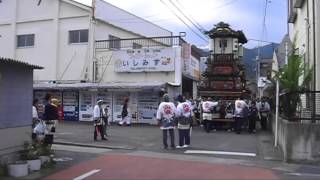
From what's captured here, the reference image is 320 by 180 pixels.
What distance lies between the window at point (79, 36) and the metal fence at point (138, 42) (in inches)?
40.7

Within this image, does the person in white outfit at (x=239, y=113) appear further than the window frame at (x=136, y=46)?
No

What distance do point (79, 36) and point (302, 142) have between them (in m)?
22.9

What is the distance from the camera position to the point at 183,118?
19141mm

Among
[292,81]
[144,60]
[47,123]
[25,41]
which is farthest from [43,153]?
[25,41]

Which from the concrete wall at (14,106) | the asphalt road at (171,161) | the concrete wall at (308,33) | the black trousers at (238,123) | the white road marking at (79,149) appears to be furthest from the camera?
the black trousers at (238,123)

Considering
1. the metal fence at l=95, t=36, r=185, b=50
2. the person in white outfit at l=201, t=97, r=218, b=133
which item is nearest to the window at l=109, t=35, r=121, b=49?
the metal fence at l=95, t=36, r=185, b=50

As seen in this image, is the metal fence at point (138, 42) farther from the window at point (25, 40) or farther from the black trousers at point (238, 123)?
the black trousers at point (238, 123)

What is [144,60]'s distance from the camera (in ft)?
111

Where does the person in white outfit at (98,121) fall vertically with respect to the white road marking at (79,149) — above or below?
above

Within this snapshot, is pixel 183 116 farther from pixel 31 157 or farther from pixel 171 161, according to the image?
pixel 31 157

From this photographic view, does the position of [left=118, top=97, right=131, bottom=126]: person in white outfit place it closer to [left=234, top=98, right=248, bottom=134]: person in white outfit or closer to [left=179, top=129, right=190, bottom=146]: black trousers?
[left=234, top=98, right=248, bottom=134]: person in white outfit

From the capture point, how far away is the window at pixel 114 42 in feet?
116

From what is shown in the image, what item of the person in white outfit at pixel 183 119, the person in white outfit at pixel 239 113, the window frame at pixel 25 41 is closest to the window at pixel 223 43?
the person in white outfit at pixel 239 113

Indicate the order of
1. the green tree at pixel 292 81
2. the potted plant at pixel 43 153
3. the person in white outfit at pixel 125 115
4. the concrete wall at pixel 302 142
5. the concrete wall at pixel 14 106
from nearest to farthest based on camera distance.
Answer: the concrete wall at pixel 14 106
the potted plant at pixel 43 153
the concrete wall at pixel 302 142
the green tree at pixel 292 81
the person in white outfit at pixel 125 115
